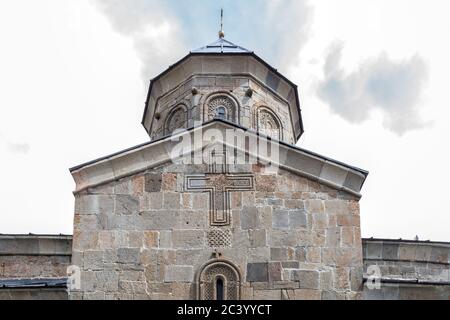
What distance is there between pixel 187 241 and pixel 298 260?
1407 millimetres

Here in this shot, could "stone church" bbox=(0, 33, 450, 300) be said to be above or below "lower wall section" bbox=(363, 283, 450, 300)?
above

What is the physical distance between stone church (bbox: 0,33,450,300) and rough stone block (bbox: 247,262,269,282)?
0.04 feet

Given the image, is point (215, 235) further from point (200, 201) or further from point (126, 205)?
point (126, 205)

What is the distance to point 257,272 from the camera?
27.6 ft

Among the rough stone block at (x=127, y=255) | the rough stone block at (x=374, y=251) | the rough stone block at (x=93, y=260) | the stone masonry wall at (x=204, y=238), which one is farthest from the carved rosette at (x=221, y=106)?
the rough stone block at (x=93, y=260)

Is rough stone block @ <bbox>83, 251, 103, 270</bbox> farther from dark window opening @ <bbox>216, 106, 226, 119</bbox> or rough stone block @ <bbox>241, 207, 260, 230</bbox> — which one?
dark window opening @ <bbox>216, 106, 226, 119</bbox>

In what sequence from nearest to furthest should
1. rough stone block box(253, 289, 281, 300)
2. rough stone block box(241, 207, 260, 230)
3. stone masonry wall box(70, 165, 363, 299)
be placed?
rough stone block box(253, 289, 281, 300)
stone masonry wall box(70, 165, 363, 299)
rough stone block box(241, 207, 260, 230)

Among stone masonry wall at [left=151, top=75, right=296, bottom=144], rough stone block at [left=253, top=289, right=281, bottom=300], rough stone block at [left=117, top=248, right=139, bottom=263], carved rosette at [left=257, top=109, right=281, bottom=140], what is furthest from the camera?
carved rosette at [left=257, top=109, right=281, bottom=140]

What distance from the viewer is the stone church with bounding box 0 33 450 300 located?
838 centimetres

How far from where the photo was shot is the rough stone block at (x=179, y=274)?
330 inches

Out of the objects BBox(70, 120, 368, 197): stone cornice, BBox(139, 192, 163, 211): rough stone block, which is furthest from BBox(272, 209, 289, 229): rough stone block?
BBox(139, 192, 163, 211): rough stone block

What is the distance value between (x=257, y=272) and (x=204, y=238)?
0.79 meters

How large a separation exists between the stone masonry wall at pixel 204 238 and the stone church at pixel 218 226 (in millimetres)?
13
